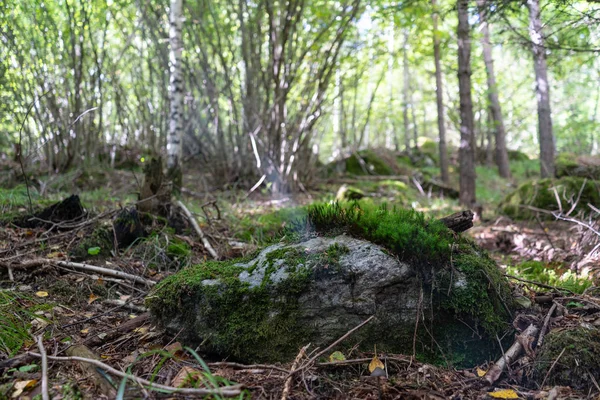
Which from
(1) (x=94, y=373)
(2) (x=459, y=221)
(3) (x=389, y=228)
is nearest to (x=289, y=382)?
(1) (x=94, y=373)

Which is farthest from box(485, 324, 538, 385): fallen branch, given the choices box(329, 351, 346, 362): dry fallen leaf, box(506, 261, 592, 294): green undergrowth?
box(506, 261, 592, 294): green undergrowth

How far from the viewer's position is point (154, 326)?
253cm

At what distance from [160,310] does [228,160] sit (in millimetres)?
7781

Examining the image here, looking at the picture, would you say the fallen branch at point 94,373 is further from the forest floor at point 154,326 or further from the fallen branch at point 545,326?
the fallen branch at point 545,326

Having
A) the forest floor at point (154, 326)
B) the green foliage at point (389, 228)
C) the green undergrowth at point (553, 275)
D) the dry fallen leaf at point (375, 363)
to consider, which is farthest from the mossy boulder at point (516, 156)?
the dry fallen leaf at point (375, 363)

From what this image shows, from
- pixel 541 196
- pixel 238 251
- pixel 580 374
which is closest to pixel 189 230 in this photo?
pixel 238 251

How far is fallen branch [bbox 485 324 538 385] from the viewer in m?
1.98

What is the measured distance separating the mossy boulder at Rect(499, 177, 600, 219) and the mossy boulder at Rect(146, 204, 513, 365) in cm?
469

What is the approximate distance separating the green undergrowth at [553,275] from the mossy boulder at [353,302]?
1.13m

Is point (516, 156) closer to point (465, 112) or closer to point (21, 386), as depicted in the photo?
point (465, 112)

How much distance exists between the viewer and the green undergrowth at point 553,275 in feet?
10.3

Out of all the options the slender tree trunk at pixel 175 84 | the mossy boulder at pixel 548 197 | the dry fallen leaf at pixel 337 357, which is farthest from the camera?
the slender tree trunk at pixel 175 84

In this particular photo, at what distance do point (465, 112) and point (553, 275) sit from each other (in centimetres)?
586

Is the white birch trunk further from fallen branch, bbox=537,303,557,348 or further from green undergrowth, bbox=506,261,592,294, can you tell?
fallen branch, bbox=537,303,557,348
